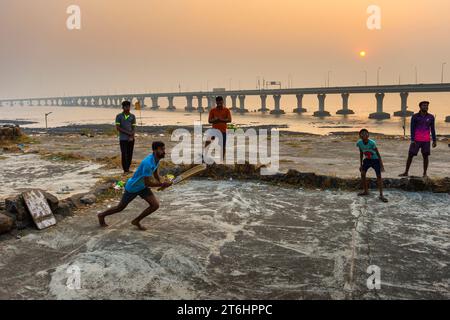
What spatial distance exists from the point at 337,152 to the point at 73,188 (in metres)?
10.4

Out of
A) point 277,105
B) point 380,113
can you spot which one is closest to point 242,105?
point 277,105

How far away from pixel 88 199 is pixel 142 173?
8.96 ft

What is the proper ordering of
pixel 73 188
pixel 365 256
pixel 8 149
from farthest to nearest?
pixel 8 149 < pixel 73 188 < pixel 365 256

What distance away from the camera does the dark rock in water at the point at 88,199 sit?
859 cm

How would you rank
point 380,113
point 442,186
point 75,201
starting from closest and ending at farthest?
1. point 75,201
2. point 442,186
3. point 380,113

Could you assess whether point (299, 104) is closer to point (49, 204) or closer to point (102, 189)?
point (102, 189)

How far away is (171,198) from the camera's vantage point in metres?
9.15

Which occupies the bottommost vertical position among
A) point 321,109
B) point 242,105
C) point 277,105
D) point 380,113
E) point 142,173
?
point 142,173

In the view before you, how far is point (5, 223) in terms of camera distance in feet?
21.9

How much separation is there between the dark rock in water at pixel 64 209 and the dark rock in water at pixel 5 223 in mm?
1031

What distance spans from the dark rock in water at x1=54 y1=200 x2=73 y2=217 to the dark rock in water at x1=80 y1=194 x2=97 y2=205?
543mm

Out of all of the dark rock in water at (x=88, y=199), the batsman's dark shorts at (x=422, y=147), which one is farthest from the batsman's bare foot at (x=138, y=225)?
the batsman's dark shorts at (x=422, y=147)

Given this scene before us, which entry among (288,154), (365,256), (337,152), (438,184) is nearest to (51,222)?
(365,256)
